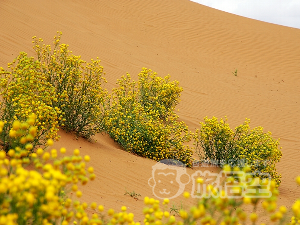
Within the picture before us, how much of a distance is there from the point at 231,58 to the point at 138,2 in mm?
8975

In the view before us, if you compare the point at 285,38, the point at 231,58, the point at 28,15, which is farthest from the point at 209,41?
the point at 28,15

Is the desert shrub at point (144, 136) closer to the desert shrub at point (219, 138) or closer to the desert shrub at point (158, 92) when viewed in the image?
the desert shrub at point (219, 138)

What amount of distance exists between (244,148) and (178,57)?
1121cm

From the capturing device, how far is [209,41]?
2098 centimetres

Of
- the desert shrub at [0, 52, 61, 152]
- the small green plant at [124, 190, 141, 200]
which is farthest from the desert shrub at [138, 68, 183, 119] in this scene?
the small green plant at [124, 190, 141, 200]

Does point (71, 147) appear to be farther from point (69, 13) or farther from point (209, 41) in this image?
point (209, 41)

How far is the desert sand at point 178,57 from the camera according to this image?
19.3 feet

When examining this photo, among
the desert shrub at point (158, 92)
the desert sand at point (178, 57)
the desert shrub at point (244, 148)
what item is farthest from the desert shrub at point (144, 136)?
the desert shrub at point (158, 92)

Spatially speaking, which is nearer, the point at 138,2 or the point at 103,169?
the point at 103,169

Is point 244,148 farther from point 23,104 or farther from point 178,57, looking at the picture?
point 178,57

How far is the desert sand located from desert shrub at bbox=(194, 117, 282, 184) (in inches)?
28.6

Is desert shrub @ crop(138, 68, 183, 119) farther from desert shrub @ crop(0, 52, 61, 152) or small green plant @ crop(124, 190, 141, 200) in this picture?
small green plant @ crop(124, 190, 141, 200)

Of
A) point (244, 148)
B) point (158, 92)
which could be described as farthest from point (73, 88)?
point (158, 92)

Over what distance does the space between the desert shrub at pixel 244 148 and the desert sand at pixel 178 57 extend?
2.38ft
